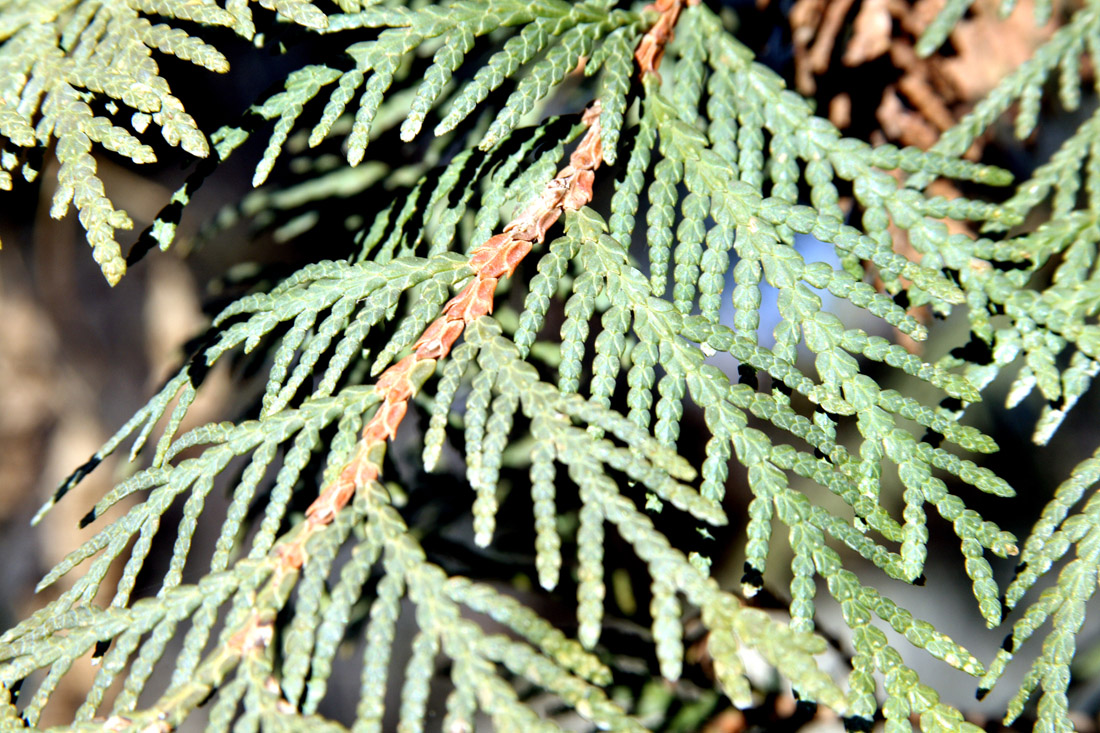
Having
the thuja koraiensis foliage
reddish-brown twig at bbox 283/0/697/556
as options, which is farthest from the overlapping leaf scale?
reddish-brown twig at bbox 283/0/697/556

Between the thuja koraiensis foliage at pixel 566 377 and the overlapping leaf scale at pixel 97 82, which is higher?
the overlapping leaf scale at pixel 97 82

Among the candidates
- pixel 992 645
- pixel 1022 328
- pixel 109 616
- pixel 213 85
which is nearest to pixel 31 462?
pixel 213 85

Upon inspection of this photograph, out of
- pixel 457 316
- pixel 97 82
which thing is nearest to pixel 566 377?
pixel 457 316

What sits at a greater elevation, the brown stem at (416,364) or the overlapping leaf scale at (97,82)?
the overlapping leaf scale at (97,82)

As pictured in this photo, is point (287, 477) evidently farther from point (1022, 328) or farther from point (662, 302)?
point (1022, 328)

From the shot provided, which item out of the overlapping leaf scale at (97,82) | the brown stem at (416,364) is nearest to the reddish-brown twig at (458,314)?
the brown stem at (416,364)

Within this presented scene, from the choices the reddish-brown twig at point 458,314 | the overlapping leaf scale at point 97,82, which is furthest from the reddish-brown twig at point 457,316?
the overlapping leaf scale at point 97,82

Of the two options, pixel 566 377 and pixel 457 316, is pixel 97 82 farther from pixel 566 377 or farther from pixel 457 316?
pixel 566 377

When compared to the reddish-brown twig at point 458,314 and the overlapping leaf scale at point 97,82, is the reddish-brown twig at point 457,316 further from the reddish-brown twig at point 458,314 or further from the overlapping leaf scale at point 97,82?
the overlapping leaf scale at point 97,82
